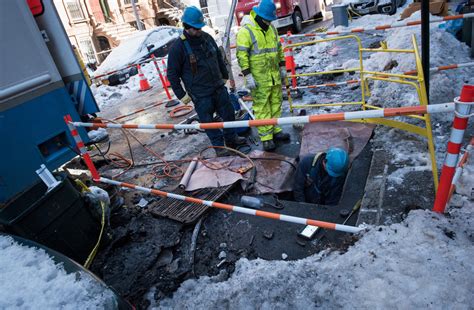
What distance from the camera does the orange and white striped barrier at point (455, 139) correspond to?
1.76 meters

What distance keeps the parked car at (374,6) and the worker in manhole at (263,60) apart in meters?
10.8

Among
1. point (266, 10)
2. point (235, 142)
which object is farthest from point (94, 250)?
point (266, 10)

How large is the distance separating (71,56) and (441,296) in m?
4.37

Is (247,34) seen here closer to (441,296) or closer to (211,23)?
(441,296)

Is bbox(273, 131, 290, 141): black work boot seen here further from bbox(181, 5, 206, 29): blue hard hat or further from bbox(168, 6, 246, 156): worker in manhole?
bbox(181, 5, 206, 29): blue hard hat

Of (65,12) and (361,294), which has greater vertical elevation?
(65,12)

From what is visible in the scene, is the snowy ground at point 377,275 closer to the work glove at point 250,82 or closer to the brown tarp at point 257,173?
the brown tarp at point 257,173

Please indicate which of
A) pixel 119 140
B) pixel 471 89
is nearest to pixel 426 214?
pixel 471 89

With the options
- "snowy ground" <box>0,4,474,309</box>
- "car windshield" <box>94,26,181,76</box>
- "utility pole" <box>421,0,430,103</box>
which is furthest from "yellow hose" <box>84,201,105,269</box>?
"car windshield" <box>94,26,181,76</box>

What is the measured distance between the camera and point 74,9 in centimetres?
2227

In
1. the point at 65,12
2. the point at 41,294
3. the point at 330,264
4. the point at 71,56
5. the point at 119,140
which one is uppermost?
the point at 65,12

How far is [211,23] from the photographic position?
2597 centimetres

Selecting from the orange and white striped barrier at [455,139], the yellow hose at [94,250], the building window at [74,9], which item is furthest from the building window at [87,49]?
the orange and white striped barrier at [455,139]

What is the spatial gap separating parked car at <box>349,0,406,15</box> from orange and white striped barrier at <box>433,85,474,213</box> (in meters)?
13.6
